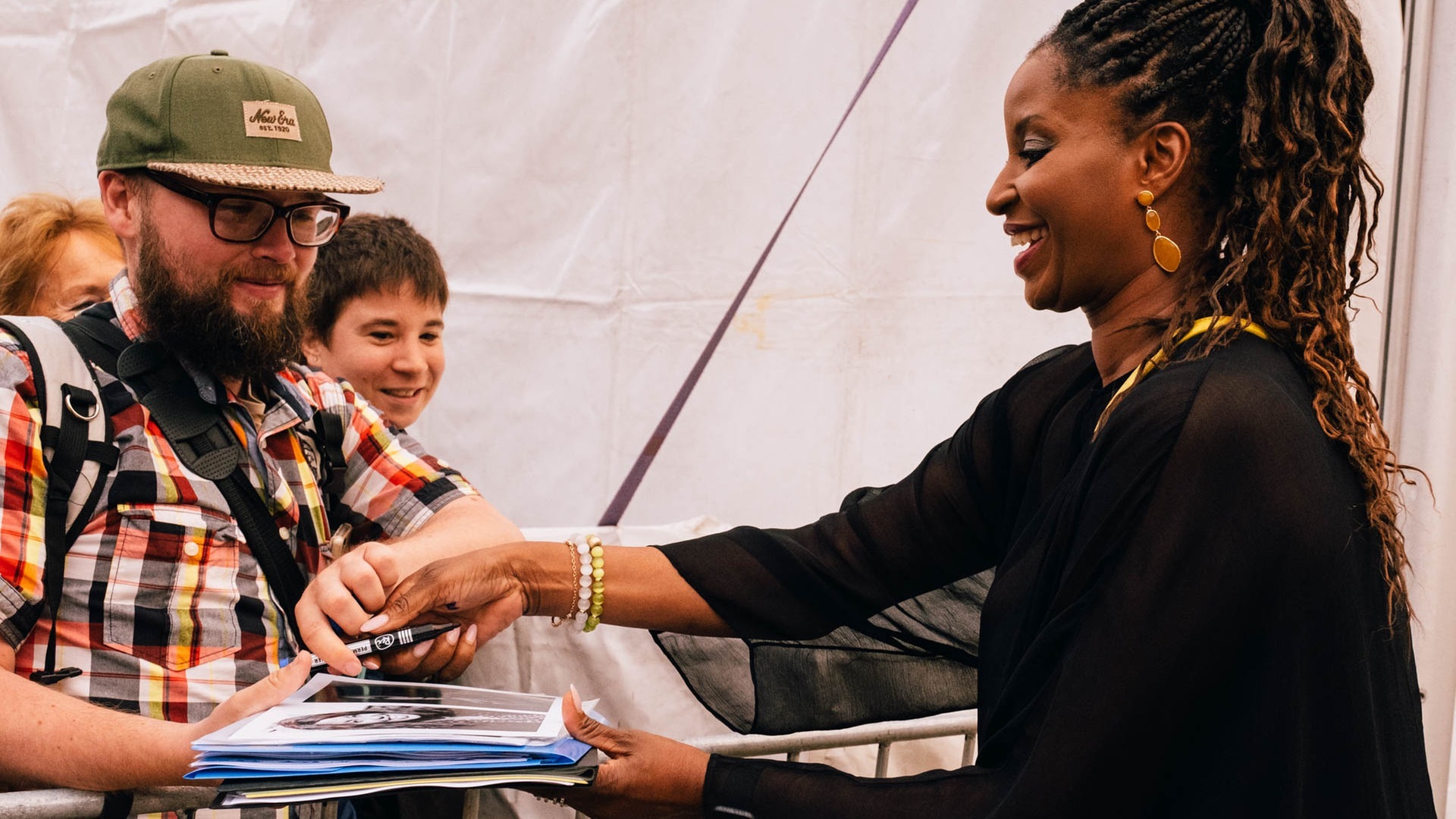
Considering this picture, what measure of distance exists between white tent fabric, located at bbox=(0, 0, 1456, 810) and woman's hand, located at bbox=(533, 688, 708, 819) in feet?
4.87

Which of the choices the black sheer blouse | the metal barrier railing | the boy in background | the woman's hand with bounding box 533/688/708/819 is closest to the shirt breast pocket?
the metal barrier railing

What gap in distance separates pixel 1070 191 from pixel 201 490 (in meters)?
1.35

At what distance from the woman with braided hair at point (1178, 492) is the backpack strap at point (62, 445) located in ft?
1.27

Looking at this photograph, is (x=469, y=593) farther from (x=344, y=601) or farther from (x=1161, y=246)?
(x=1161, y=246)

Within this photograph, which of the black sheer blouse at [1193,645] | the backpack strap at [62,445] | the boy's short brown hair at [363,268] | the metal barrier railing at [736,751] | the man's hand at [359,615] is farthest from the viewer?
the boy's short brown hair at [363,268]

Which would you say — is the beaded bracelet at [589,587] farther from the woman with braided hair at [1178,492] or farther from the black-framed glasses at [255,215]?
the black-framed glasses at [255,215]

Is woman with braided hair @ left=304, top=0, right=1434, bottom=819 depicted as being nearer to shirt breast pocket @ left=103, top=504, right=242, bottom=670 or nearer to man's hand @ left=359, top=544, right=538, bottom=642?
man's hand @ left=359, top=544, right=538, bottom=642

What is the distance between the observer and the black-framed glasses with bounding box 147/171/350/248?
79.0 inches

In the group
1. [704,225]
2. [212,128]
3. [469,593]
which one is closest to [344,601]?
[469,593]

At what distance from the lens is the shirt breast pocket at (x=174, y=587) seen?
5.91 ft

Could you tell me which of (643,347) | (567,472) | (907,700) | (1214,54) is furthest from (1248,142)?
(567,472)

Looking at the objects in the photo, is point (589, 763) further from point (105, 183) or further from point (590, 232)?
point (590, 232)

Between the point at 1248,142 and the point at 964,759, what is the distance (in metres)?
1.41

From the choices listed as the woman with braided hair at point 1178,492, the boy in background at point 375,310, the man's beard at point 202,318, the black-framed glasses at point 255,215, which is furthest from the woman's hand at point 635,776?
the boy in background at point 375,310
